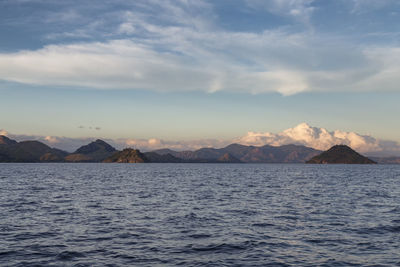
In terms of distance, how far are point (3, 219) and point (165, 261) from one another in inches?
992

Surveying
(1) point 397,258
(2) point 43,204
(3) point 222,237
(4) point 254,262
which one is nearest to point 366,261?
(1) point 397,258

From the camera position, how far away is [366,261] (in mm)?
23750

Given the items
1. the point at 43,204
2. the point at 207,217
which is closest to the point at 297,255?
the point at 207,217

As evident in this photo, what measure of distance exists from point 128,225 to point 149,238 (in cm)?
676

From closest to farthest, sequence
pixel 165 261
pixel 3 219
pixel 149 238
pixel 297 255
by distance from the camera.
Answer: pixel 165 261 < pixel 297 255 < pixel 149 238 < pixel 3 219

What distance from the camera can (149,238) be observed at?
29875mm

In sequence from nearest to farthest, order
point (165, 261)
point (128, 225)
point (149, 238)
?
point (165, 261) → point (149, 238) → point (128, 225)

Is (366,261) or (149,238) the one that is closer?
(366,261)

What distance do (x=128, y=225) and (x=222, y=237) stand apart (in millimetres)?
10949

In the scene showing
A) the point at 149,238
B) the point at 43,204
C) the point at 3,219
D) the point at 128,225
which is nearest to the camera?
the point at 149,238

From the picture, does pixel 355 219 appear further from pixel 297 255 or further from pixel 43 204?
pixel 43 204

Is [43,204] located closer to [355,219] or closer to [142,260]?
[142,260]

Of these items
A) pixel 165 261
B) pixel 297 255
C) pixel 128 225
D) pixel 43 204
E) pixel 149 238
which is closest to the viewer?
pixel 165 261

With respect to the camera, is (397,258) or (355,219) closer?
(397,258)
